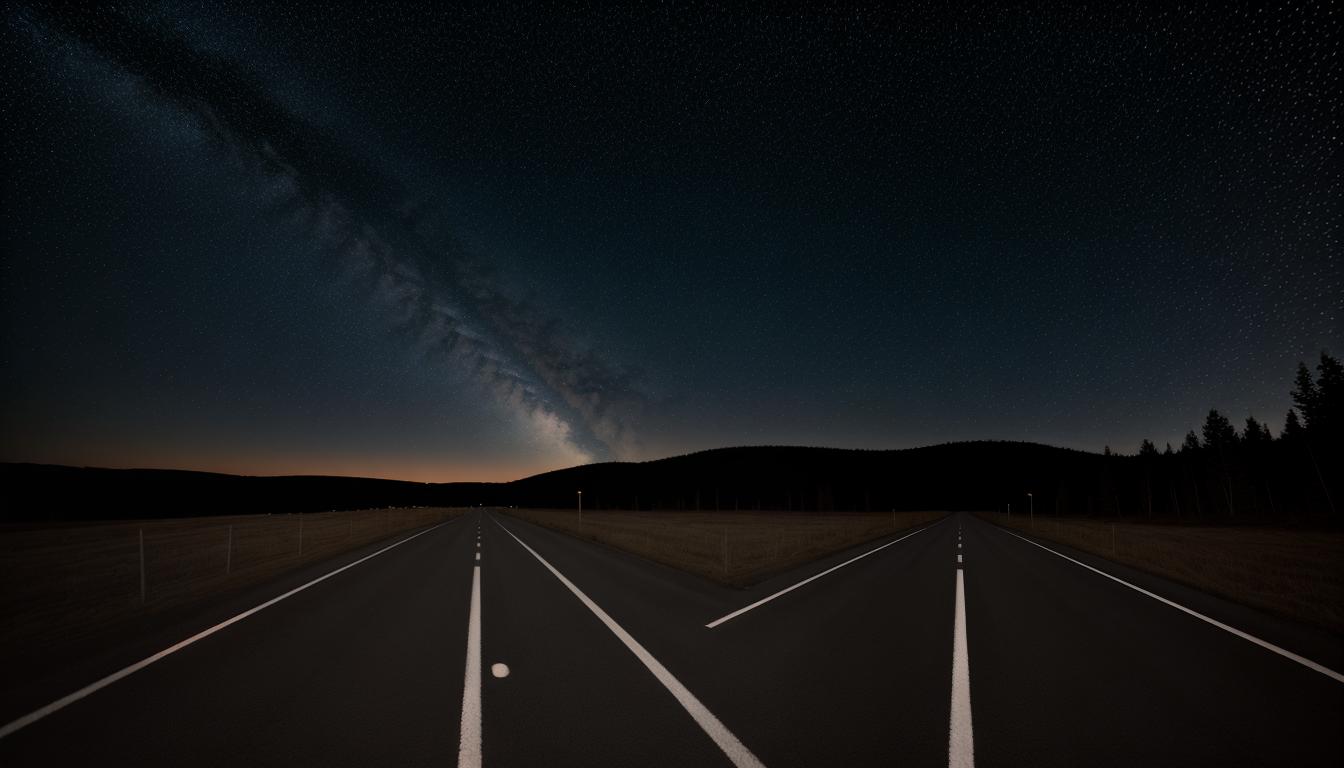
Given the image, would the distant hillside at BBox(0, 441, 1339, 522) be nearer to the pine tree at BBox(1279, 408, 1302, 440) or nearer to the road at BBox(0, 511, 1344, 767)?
the pine tree at BBox(1279, 408, 1302, 440)

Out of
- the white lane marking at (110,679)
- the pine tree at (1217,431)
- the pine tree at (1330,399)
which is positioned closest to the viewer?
the white lane marking at (110,679)

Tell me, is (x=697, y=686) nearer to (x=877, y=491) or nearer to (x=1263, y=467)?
(x=1263, y=467)

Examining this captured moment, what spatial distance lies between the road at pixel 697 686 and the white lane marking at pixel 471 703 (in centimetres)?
3

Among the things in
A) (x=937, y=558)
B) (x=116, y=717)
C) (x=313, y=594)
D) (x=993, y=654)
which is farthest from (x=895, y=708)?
(x=937, y=558)

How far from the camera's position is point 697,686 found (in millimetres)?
5465

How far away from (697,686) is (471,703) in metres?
2.05

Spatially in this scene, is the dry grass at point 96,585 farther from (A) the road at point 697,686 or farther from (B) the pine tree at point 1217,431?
(B) the pine tree at point 1217,431

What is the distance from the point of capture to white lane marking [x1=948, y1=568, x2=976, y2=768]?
155 inches

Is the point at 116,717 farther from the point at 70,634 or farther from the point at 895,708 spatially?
the point at 895,708

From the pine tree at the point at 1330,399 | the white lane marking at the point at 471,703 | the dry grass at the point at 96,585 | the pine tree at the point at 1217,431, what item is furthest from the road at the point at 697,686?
the pine tree at the point at 1217,431

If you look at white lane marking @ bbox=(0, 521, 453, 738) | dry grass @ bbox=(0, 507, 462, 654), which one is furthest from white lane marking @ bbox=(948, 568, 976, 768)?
dry grass @ bbox=(0, 507, 462, 654)

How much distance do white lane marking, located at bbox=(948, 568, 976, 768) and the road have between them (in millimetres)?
30

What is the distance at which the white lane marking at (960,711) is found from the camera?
394cm

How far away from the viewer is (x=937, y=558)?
1891 cm
